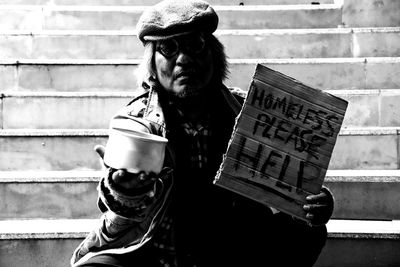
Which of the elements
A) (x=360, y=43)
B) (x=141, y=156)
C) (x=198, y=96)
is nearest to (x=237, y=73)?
(x=360, y=43)

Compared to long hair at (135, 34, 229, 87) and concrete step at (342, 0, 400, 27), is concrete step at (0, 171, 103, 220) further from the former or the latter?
concrete step at (342, 0, 400, 27)

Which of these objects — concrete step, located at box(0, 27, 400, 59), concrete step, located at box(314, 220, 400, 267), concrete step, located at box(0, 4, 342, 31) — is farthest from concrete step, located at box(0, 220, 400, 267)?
concrete step, located at box(0, 4, 342, 31)

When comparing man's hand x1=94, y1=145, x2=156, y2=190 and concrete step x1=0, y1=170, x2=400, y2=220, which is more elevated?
man's hand x1=94, y1=145, x2=156, y2=190

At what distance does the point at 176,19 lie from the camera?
219 centimetres

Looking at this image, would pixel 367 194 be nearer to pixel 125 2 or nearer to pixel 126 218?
pixel 126 218

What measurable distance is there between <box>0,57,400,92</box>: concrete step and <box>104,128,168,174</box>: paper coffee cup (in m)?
2.57

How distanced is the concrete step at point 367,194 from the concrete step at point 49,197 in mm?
1239

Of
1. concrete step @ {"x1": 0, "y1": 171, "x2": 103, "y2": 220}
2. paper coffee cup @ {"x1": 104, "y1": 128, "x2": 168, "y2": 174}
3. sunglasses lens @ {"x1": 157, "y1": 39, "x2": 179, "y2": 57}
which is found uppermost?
sunglasses lens @ {"x1": 157, "y1": 39, "x2": 179, "y2": 57}

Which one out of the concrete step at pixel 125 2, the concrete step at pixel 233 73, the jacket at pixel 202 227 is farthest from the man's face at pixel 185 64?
the concrete step at pixel 125 2

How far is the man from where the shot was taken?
213 centimetres

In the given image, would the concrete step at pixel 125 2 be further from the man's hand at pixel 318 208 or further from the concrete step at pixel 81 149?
the man's hand at pixel 318 208

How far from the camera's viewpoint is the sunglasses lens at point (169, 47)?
7.32 feet

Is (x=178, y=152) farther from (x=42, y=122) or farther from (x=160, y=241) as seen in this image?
(x=42, y=122)

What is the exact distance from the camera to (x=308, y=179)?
2.12 metres
